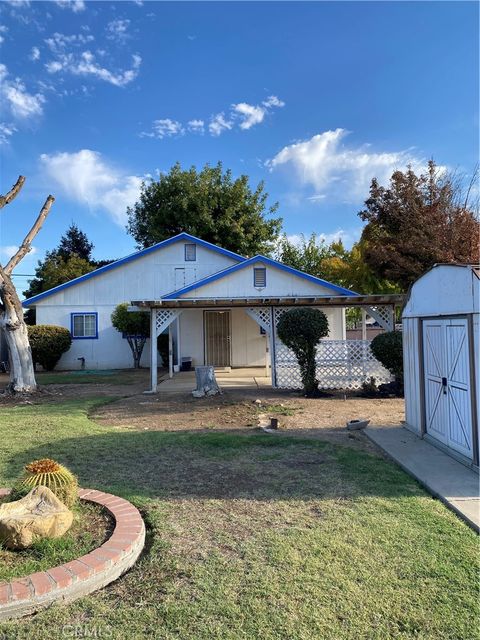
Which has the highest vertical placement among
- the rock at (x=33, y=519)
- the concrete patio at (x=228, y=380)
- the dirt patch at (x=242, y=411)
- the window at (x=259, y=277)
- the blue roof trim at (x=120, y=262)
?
the blue roof trim at (x=120, y=262)

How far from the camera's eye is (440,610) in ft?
8.18

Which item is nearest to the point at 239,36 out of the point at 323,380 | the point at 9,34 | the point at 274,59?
the point at 274,59

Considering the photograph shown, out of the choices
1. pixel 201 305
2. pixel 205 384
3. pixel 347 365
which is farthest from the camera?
pixel 201 305

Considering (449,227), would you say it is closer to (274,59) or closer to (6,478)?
(274,59)

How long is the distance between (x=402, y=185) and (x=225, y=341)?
9.52m

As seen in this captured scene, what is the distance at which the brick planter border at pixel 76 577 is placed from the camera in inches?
98.1

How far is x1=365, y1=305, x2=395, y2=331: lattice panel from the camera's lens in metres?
13.0

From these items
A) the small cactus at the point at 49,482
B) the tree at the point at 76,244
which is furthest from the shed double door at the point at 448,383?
the tree at the point at 76,244

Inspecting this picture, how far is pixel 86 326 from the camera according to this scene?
1972 centimetres

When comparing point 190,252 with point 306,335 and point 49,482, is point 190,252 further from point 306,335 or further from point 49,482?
point 49,482

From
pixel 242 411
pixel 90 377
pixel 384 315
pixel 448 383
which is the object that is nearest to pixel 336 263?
pixel 384 315

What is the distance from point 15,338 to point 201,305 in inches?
205

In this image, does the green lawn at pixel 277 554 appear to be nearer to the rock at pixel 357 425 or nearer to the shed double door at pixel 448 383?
the shed double door at pixel 448 383

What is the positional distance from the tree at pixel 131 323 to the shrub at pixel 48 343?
2.29 meters
